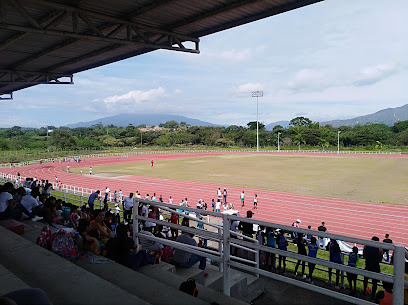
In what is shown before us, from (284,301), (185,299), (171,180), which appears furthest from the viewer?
(171,180)

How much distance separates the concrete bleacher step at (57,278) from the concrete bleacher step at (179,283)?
73 centimetres

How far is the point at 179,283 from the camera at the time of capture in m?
3.51

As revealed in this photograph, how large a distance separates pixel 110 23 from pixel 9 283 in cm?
711

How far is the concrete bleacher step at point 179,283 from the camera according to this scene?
298cm

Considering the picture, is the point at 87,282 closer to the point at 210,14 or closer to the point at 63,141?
the point at 210,14

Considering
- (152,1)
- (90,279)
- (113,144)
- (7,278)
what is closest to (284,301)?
(90,279)

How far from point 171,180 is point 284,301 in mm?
27136

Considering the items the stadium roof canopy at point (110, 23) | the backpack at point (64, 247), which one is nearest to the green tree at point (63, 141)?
the stadium roof canopy at point (110, 23)

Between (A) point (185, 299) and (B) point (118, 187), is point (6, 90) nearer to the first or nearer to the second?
(B) point (118, 187)

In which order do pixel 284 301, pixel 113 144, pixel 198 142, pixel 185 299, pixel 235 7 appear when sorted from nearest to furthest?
1. pixel 185 299
2. pixel 284 301
3. pixel 235 7
4. pixel 113 144
5. pixel 198 142

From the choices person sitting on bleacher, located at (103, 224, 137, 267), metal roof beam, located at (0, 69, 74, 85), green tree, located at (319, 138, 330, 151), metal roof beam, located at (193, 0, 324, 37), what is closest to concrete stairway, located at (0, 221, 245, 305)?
person sitting on bleacher, located at (103, 224, 137, 267)

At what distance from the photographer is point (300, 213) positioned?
1838 centimetres

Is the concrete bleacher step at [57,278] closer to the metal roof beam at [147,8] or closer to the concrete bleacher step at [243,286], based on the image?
the concrete bleacher step at [243,286]

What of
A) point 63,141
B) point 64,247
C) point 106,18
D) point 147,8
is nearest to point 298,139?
point 63,141
